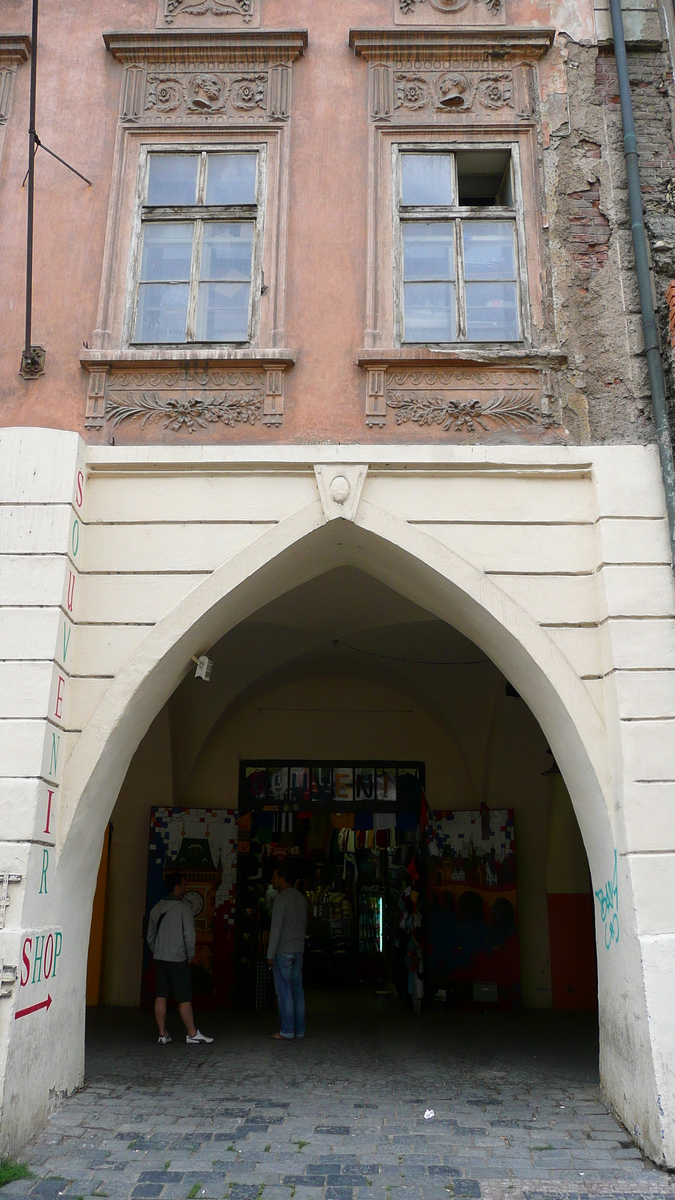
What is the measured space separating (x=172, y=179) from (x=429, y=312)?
2387mm

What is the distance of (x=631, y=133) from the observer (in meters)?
6.97

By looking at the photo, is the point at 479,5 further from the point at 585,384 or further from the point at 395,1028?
the point at 395,1028

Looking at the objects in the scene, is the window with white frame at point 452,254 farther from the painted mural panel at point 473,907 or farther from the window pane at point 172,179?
the painted mural panel at point 473,907

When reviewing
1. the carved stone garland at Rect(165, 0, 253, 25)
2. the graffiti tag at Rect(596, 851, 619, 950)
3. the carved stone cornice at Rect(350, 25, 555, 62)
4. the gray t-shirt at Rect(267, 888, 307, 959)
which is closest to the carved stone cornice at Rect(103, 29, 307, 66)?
the carved stone garland at Rect(165, 0, 253, 25)

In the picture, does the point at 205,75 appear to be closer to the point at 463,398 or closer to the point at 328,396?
the point at 328,396

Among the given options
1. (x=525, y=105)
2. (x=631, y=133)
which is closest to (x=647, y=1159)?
(x=631, y=133)

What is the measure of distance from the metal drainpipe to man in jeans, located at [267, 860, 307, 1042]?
451cm

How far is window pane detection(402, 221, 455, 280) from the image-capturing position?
717cm

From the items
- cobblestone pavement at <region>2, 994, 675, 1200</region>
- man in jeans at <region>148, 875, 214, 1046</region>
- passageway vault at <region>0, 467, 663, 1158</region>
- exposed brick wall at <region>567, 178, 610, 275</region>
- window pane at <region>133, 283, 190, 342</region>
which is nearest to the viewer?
cobblestone pavement at <region>2, 994, 675, 1200</region>

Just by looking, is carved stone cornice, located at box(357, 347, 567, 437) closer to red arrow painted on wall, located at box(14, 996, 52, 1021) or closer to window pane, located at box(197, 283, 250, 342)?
window pane, located at box(197, 283, 250, 342)

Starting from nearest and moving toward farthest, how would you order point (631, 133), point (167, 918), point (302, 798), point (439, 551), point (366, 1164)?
point (366, 1164), point (439, 551), point (631, 133), point (167, 918), point (302, 798)

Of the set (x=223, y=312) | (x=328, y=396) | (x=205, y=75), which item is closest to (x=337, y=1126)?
(x=328, y=396)

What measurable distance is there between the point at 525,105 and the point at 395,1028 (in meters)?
8.33

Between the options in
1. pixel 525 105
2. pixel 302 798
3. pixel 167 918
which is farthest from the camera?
pixel 302 798
